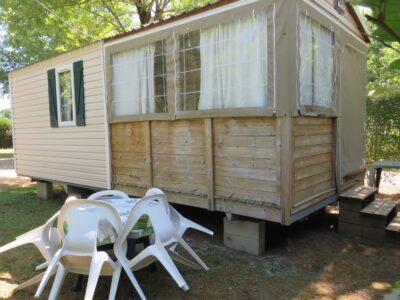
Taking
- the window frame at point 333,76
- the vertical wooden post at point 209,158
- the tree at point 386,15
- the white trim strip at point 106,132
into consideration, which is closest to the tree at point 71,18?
the white trim strip at point 106,132

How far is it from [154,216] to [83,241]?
63cm

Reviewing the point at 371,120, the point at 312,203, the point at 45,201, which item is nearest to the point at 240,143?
the point at 312,203

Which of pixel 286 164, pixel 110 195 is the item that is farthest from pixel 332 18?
pixel 110 195

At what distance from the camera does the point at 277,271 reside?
3.77 metres

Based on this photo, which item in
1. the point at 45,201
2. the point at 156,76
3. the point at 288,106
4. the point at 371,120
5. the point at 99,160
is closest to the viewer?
the point at 288,106

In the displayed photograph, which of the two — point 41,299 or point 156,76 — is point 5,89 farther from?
point 41,299

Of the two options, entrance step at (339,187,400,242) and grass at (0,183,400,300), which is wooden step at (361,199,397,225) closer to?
entrance step at (339,187,400,242)

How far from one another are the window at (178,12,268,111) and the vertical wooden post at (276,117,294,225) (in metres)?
0.36

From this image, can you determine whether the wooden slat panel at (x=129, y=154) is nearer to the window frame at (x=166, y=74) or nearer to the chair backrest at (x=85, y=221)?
the window frame at (x=166, y=74)

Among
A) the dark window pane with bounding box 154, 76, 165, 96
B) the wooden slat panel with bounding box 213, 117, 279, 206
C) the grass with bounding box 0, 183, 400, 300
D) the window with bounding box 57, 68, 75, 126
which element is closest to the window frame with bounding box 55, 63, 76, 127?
the window with bounding box 57, 68, 75, 126

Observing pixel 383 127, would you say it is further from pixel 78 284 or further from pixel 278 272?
pixel 78 284

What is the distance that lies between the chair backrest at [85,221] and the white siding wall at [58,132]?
298cm

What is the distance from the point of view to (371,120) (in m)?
8.91

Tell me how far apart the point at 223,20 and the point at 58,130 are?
13.8 ft
